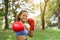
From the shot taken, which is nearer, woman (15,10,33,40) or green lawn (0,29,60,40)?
woman (15,10,33,40)

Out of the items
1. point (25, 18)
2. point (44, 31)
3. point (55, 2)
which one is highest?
point (55, 2)

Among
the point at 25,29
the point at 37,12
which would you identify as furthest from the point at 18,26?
the point at 37,12

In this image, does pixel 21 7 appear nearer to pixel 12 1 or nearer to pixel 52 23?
pixel 12 1

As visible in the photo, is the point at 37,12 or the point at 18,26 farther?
the point at 37,12

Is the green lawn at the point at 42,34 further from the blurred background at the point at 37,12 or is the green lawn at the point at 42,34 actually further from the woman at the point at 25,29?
the woman at the point at 25,29

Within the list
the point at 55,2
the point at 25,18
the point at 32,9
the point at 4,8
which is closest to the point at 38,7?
the point at 32,9

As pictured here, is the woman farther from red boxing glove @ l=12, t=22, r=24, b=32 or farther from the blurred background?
the blurred background

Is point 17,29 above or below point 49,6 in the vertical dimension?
below

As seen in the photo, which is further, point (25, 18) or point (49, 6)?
point (49, 6)

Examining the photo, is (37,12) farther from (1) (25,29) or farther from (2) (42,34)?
(1) (25,29)

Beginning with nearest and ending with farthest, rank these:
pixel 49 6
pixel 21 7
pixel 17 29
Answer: pixel 17 29 → pixel 21 7 → pixel 49 6

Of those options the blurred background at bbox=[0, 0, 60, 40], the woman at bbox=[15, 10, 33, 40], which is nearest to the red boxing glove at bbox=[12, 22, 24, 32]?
the woman at bbox=[15, 10, 33, 40]

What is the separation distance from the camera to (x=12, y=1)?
228 centimetres

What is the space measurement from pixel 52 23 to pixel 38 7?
25 cm
